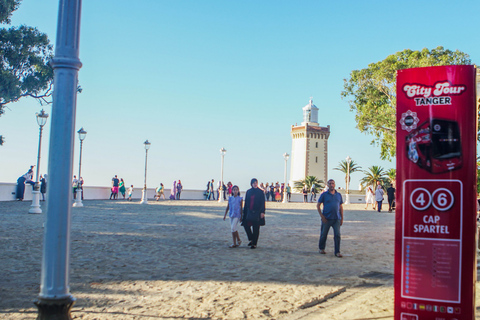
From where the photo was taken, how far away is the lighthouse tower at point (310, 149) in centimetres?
9819

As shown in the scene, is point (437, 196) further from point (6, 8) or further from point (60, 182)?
point (6, 8)

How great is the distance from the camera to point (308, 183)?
285 ft

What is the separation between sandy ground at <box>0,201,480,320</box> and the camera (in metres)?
6.14

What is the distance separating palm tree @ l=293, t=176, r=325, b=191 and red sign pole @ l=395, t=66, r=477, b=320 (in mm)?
77291

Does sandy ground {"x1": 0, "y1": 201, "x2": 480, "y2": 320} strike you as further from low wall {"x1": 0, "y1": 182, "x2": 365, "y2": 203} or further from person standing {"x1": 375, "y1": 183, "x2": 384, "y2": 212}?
low wall {"x1": 0, "y1": 182, "x2": 365, "y2": 203}

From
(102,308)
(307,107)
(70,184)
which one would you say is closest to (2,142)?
(102,308)

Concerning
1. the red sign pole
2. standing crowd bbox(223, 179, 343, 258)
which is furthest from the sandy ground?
the red sign pole

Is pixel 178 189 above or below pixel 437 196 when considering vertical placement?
above

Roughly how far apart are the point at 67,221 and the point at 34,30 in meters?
28.5

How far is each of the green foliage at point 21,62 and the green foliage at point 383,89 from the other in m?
22.4

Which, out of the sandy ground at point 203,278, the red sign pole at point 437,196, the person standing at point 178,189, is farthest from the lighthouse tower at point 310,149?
the red sign pole at point 437,196

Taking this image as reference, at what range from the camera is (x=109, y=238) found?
13.3 m

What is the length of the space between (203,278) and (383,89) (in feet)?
108

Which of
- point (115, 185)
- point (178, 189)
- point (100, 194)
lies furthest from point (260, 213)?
point (178, 189)
